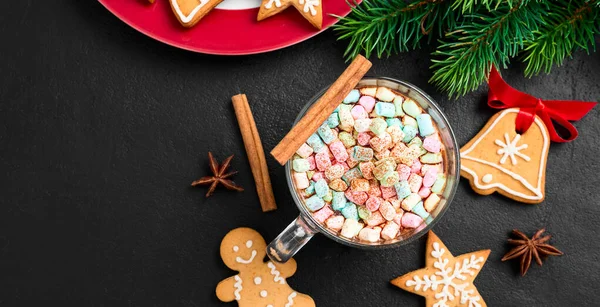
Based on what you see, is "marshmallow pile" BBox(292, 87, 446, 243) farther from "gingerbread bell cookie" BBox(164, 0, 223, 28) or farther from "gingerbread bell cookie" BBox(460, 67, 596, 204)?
"gingerbread bell cookie" BBox(164, 0, 223, 28)

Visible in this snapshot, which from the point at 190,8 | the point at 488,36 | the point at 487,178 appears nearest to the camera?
the point at 488,36

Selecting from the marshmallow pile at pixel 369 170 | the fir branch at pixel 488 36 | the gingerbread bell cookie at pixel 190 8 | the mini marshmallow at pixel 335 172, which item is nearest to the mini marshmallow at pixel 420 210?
the marshmallow pile at pixel 369 170

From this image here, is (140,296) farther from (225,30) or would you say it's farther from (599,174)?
(599,174)

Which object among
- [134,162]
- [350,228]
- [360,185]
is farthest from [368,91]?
[134,162]

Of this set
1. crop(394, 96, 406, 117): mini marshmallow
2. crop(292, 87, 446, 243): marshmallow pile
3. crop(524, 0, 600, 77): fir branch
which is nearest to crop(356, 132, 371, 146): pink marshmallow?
crop(292, 87, 446, 243): marshmallow pile

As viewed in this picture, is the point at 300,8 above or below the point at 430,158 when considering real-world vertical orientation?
above

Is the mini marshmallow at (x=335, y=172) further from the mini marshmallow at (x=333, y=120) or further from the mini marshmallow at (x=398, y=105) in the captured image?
the mini marshmallow at (x=398, y=105)

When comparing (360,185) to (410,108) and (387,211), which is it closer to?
(387,211)
